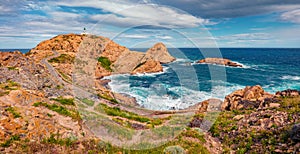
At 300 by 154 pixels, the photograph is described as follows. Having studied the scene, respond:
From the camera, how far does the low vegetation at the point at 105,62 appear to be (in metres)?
79.9

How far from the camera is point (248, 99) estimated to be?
959 inches

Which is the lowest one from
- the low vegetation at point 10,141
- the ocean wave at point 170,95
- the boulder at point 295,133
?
the ocean wave at point 170,95

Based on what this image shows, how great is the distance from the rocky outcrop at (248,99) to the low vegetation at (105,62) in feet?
201

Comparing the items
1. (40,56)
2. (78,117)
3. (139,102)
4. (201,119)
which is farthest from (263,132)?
(40,56)

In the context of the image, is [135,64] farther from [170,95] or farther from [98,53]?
[170,95]

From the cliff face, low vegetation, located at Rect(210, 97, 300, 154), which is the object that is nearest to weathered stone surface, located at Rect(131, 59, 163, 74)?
the cliff face

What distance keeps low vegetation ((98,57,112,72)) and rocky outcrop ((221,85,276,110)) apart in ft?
201

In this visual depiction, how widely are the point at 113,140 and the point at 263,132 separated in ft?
35.9

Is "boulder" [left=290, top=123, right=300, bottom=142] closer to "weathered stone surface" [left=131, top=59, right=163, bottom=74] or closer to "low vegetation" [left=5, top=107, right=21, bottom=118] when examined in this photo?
"low vegetation" [left=5, top=107, right=21, bottom=118]

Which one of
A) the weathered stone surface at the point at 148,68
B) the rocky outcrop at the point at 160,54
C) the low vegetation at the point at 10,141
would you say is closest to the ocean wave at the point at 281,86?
the weathered stone surface at the point at 148,68

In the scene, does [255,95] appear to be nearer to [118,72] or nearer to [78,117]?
[78,117]

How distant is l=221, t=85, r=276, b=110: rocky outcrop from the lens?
2185 centimetres

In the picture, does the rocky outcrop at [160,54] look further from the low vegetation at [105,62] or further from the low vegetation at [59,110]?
the low vegetation at [59,110]

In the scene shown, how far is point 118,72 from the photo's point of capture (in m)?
80.2
